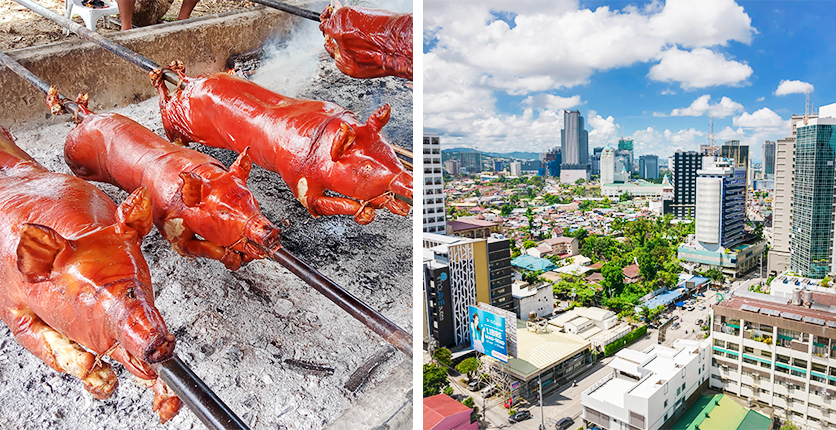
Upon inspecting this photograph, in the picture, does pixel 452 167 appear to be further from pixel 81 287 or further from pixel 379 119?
pixel 81 287

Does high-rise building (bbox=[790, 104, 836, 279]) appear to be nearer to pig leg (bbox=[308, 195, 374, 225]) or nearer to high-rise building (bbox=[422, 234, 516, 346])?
high-rise building (bbox=[422, 234, 516, 346])

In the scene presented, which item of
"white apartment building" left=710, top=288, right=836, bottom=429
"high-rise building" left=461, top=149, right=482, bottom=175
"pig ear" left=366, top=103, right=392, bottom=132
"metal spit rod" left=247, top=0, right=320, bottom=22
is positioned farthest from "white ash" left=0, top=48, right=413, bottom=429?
"white apartment building" left=710, top=288, right=836, bottom=429

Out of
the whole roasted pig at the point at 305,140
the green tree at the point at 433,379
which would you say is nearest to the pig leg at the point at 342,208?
the whole roasted pig at the point at 305,140

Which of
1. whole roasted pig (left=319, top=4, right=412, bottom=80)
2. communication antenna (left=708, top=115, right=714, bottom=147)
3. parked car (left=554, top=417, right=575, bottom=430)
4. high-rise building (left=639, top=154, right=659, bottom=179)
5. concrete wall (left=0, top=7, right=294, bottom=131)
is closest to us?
concrete wall (left=0, top=7, right=294, bottom=131)

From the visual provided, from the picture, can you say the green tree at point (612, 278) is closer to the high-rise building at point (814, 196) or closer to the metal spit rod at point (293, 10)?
the high-rise building at point (814, 196)

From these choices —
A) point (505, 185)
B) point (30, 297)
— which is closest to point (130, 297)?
point (30, 297)

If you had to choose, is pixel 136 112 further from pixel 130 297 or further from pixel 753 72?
pixel 753 72
